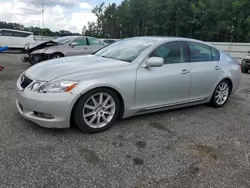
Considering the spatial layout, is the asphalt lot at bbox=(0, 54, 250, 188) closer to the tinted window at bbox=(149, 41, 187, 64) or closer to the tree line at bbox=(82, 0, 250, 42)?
the tinted window at bbox=(149, 41, 187, 64)

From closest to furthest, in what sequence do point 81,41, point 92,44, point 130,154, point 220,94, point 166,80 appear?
1. point 130,154
2. point 166,80
3. point 220,94
4. point 81,41
5. point 92,44

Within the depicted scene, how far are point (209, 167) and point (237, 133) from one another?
1272 mm

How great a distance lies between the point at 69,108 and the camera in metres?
2.78

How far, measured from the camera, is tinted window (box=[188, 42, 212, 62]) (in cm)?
402

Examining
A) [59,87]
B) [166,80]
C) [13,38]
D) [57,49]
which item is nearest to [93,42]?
[57,49]

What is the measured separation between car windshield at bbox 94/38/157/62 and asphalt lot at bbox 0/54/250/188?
1055 mm

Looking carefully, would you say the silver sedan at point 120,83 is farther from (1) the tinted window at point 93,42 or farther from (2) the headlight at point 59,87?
(1) the tinted window at point 93,42

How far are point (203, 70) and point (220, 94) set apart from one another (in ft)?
2.86

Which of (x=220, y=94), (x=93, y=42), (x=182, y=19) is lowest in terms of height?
(x=220, y=94)

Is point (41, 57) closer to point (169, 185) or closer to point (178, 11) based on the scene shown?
point (169, 185)

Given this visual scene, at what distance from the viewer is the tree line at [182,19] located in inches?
1670

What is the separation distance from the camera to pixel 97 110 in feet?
10.0

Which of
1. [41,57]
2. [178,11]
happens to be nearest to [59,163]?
[41,57]

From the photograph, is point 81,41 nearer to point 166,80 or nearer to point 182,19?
point 166,80
